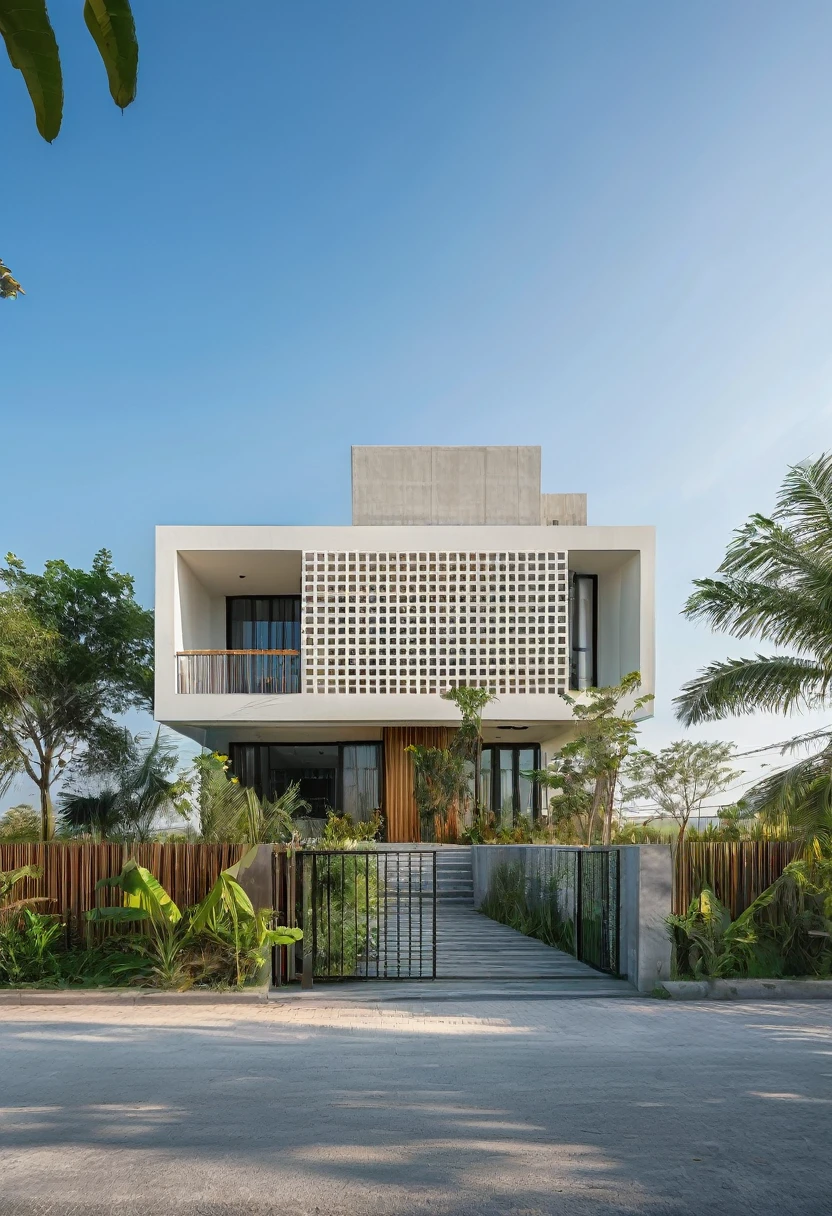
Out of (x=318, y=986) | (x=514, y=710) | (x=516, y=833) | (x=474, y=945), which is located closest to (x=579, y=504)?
(x=514, y=710)

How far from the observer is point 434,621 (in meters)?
24.2

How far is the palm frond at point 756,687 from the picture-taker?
1438 cm

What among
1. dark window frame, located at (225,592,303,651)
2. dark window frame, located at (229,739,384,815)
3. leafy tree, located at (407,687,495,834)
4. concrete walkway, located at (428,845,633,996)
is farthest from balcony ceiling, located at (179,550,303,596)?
concrete walkway, located at (428,845,633,996)

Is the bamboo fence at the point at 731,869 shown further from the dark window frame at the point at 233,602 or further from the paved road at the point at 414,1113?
the dark window frame at the point at 233,602

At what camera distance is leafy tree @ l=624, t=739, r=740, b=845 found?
2681 centimetres

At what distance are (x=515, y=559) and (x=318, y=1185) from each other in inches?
815

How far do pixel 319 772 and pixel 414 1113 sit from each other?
81.3 ft

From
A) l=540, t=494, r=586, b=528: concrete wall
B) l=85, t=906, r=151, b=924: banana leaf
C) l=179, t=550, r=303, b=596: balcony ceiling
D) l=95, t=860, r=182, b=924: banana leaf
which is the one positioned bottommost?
l=85, t=906, r=151, b=924: banana leaf

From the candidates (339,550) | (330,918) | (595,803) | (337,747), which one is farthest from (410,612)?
(330,918)

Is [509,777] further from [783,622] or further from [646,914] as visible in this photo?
[646,914]

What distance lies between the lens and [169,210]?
11633mm

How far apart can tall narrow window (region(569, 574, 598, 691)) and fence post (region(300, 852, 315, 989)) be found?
1639 cm

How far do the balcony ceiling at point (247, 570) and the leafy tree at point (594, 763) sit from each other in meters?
8.01

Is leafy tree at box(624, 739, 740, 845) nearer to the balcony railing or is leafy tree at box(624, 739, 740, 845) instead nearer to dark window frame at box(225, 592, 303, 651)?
the balcony railing
